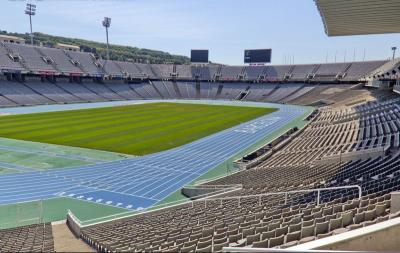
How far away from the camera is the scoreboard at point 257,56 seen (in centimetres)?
9138

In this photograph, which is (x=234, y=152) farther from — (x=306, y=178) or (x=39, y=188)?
(x=39, y=188)

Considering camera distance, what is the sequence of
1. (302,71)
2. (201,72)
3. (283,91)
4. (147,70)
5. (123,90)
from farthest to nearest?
(201,72) < (147,70) < (302,71) < (123,90) < (283,91)

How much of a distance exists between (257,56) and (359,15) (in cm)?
7263

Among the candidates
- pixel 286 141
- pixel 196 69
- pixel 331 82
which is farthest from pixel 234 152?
pixel 196 69

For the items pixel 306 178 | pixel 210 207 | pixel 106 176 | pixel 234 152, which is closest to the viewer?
pixel 210 207

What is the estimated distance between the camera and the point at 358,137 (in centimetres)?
2527

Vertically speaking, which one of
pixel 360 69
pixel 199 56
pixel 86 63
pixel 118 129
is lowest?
pixel 118 129

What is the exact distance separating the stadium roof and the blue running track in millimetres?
11805

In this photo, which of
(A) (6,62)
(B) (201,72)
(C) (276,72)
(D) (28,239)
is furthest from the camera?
(B) (201,72)

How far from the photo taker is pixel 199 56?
328 ft

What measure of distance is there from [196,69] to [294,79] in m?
28.2

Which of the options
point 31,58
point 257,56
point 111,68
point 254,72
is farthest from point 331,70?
point 31,58

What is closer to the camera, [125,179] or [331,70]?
[125,179]

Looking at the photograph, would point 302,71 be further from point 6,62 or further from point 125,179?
point 125,179
